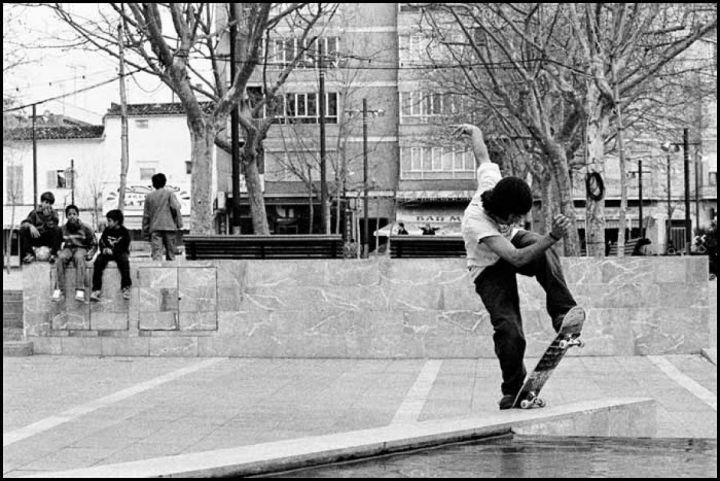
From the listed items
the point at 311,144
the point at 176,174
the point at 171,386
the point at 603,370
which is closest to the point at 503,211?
the point at 171,386

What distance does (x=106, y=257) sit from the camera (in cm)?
1354

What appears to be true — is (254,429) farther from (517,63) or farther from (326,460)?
(517,63)

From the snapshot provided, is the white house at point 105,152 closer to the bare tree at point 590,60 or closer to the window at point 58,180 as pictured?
the window at point 58,180

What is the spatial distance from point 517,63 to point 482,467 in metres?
18.7

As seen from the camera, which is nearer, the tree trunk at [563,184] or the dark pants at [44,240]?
the dark pants at [44,240]

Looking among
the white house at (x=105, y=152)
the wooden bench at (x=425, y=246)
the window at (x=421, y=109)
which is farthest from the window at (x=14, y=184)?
the wooden bench at (x=425, y=246)

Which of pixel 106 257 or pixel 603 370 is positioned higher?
pixel 106 257

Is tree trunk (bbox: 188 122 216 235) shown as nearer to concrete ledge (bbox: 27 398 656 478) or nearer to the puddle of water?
concrete ledge (bbox: 27 398 656 478)

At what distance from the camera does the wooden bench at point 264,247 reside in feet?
44.2

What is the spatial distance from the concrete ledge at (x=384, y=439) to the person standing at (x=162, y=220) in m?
9.20

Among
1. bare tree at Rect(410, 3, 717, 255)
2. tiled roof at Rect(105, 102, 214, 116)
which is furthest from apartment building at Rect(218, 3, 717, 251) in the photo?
bare tree at Rect(410, 3, 717, 255)

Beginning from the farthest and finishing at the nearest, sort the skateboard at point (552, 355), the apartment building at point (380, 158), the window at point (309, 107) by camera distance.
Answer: the window at point (309, 107), the apartment building at point (380, 158), the skateboard at point (552, 355)

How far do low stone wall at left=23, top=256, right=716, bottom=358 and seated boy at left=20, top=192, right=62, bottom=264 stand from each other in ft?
4.93

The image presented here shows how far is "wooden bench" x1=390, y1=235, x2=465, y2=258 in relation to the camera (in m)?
13.6
